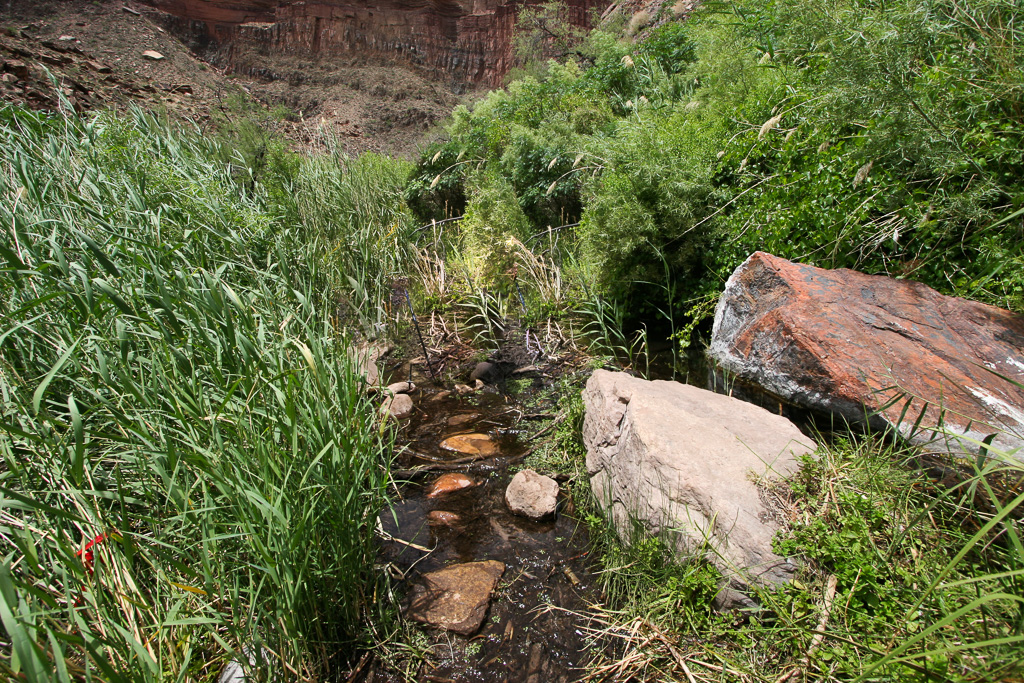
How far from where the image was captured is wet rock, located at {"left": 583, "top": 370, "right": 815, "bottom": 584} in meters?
1.87

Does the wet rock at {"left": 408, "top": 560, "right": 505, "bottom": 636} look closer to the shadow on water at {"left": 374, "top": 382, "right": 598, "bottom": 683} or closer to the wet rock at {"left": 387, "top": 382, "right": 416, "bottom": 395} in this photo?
the shadow on water at {"left": 374, "top": 382, "right": 598, "bottom": 683}

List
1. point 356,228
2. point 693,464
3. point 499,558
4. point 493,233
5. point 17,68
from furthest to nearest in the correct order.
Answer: point 17,68 < point 493,233 < point 356,228 < point 499,558 < point 693,464

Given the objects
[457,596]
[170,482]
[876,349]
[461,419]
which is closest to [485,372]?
[461,419]

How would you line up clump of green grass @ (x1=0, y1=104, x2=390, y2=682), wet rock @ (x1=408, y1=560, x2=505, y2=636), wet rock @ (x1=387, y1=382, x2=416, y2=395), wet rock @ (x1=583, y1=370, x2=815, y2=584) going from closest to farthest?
1. clump of green grass @ (x1=0, y1=104, x2=390, y2=682)
2. wet rock @ (x1=583, y1=370, x2=815, y2=584)
3. wet rock @ (x1=408, y1=560, x2=505, y2=636)
4. wet rock @ (x1=387, y1=382, x2=416, y2=395)

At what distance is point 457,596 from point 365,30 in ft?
77.9

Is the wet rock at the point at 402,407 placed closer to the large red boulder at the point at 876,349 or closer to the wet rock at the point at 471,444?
the wet rock at the point at 471,444

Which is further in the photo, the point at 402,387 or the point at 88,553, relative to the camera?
the point at 402,387

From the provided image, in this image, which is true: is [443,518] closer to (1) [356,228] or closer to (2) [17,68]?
(1) [356,228]

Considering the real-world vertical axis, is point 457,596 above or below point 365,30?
below

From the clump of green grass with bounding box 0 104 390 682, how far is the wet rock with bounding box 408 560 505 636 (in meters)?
0.26

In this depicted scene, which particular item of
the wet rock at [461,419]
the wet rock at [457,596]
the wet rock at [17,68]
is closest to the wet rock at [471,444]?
the wet rock at [461,419]

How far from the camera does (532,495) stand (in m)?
2.72

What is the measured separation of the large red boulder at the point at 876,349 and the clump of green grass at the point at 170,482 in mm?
2253

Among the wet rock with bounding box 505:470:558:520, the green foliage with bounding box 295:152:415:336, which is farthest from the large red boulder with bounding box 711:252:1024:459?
the green foliage with bounding box 295:152:415:336
